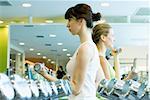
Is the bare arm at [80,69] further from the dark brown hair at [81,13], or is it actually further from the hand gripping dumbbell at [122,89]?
the hand gripping dumbbell at [122,89]

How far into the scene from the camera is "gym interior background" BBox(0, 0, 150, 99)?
22.1 feet

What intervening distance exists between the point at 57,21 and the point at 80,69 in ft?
17.8

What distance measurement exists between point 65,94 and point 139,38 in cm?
454

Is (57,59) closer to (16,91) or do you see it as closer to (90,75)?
(90,75)

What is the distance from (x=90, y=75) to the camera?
178cm

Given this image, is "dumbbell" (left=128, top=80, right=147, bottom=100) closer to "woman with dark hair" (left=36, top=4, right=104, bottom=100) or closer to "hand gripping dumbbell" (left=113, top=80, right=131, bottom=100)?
"hand gripping dumbbell" (left=113, top=80, right=131, bottom=100)

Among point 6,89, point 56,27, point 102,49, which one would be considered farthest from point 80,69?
point 56,27

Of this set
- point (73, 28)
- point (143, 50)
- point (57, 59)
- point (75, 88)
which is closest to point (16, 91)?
point (75, 88)

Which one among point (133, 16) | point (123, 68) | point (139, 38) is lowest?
point (123, 68)

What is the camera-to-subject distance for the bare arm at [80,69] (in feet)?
5.61

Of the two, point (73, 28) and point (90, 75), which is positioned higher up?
point (73, 28)

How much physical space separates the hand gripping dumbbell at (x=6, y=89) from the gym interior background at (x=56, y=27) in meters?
5.24

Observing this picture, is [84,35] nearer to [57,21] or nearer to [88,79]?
[88,79]

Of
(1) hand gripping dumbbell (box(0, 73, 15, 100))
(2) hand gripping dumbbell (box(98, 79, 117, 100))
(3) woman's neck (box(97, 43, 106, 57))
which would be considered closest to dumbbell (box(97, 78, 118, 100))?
(2) hand gripping dumbbell (box(98, 79, 117, 100))
